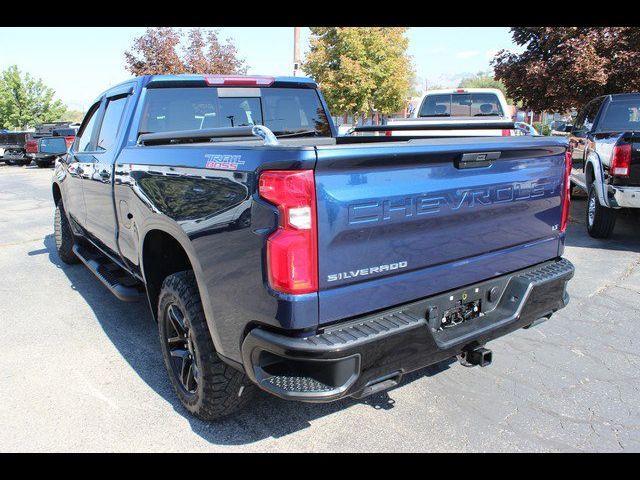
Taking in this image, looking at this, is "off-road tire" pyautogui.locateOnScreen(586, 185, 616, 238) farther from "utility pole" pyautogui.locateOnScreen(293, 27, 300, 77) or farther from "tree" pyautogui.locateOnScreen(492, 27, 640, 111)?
"utility pole" pyautogui.locateOnScreen(293, 27, 300, 77)

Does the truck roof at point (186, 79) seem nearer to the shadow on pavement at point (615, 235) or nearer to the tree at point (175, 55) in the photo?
the shadow on pavement at point (615, 235)

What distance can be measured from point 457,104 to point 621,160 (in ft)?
15.8

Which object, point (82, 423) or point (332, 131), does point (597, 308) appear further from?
point (82, 423)

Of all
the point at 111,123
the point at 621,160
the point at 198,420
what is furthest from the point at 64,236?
the point at 621,160

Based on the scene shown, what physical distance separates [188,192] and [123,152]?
1221 millimetres

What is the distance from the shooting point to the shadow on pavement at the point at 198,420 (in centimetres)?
290

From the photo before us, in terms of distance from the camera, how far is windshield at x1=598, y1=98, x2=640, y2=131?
7836 millimetres

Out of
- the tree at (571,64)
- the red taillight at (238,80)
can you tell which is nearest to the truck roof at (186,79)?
the red taillight at (238,80)

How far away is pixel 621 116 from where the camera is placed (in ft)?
25.9

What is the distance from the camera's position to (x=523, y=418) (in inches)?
116

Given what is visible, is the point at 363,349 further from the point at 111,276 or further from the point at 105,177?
the point at 111,276

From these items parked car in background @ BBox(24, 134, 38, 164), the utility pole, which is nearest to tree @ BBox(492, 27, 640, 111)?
the utility pole

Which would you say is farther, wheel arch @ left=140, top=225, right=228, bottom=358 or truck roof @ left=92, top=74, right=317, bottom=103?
truck roof @ left=92, top=74, right=317, bottom=103

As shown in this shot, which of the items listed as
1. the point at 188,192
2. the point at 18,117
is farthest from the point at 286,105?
the point at 18,117
